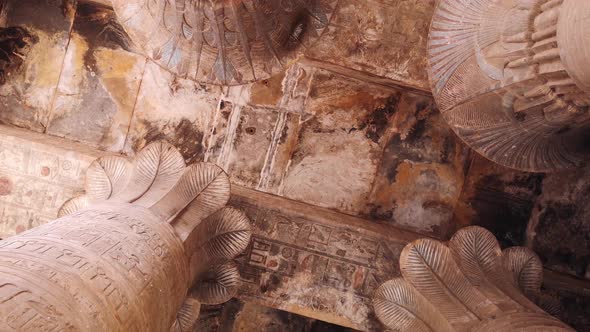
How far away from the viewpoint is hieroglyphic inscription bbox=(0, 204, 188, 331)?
2.00m

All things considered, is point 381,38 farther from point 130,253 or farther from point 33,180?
point 33,180

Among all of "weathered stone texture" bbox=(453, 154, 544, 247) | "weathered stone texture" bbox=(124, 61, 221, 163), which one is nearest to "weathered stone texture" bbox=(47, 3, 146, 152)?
"weathered stone texture" bbox=(124, 61, 221, 163)

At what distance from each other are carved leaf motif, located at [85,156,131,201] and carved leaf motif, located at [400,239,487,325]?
219 cm

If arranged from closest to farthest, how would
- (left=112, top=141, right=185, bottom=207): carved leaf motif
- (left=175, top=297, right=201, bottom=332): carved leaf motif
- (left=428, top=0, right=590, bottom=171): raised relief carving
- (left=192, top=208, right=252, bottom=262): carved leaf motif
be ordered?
(left=428, top=0, right=590, bottom=171): raised relief carving, (left=112, top=141, right=185, bottom=207): carved leaf motif, (left=192, top=208, right=252, bottom=262): carved leaf motif, (left=175, top=297, right=201, bottom=332): carved leaf motif

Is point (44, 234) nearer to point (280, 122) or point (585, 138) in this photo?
Result: point (280, 122)

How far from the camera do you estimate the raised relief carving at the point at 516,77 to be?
2.58 meters

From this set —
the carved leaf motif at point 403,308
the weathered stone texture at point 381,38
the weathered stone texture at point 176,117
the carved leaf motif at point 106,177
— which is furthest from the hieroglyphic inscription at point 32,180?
the carved leaf motif at point 403,308

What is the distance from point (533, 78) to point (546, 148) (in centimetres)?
80

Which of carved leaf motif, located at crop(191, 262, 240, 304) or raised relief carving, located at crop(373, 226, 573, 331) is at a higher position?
raised relief carving, located at crop(373, 226, 573, 331)

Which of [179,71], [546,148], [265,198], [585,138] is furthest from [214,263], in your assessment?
[585,138]

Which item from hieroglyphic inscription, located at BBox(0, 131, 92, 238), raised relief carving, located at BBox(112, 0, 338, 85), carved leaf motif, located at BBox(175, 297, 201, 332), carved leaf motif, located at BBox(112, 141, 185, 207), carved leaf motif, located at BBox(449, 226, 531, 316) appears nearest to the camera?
raised relief carving, located at BBox(112, 0, 338, 85)

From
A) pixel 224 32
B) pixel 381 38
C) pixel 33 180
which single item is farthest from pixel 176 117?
pixel 224 32

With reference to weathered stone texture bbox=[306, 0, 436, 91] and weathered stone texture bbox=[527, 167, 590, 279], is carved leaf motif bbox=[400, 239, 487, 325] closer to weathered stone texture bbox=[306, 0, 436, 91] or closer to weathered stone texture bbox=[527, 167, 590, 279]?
weathered stone texture bbox=[306, 0, 436, 91]

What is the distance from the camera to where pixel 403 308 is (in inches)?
149
